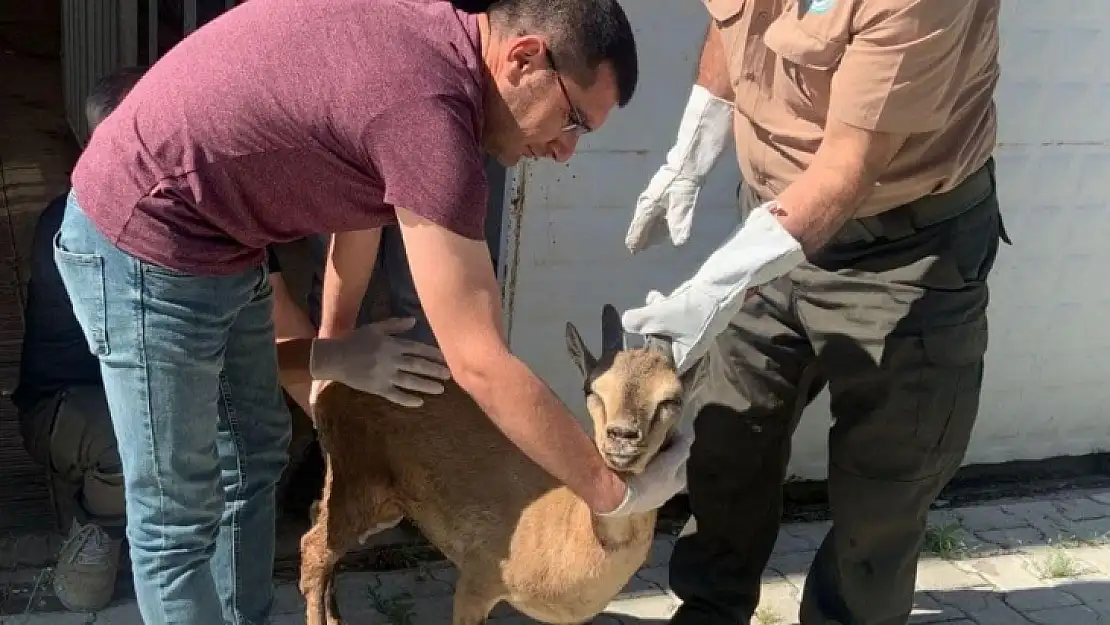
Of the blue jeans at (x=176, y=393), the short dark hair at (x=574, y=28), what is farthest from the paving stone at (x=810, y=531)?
the short dark hair at (x=574, y=28)

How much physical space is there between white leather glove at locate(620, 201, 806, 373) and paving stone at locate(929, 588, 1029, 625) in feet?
6.97

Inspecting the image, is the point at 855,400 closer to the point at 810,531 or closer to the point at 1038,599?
the point at 810,531

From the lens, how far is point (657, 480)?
300cm

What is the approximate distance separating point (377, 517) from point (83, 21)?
5.02 m

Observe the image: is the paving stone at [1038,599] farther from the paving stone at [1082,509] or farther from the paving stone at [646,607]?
the paving stone at [646,607]

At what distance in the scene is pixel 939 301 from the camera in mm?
3279

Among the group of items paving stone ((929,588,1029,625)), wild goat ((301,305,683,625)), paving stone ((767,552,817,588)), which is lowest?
paving stone ((767,552,817,588))

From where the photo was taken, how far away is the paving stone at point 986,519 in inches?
199

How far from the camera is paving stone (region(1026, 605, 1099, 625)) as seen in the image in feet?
14.6

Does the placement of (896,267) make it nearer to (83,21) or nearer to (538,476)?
(538,476)

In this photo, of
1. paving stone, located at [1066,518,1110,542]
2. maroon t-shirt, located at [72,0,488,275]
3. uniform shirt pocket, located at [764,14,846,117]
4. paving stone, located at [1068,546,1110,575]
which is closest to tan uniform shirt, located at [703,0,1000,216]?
uniform shirt pocket, located at [764,14,846,117]

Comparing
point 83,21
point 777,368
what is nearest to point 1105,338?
point 777,368

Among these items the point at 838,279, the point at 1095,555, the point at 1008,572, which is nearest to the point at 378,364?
the point at 838,279

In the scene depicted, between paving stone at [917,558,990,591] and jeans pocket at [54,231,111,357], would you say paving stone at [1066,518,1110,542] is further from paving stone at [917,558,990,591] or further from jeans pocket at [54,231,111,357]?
jeans pocket at [54,231,111,357]
